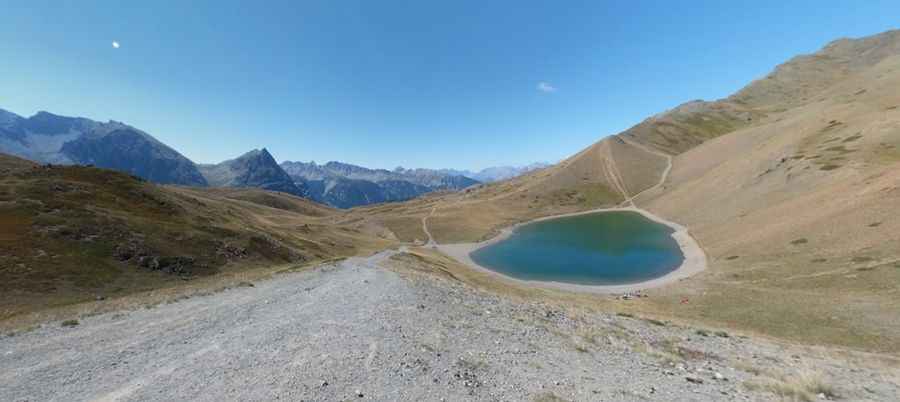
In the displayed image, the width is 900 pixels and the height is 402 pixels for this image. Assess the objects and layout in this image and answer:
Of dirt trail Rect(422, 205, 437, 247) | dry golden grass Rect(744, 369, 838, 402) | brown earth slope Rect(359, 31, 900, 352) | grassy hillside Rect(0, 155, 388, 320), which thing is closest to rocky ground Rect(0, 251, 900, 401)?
dry golden grass Rect(744, 369, 838, 402)

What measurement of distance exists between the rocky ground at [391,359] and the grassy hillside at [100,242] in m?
12.5

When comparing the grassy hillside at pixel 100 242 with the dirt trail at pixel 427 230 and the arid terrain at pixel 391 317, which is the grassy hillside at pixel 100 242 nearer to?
the arid terrain at pixel 391 317

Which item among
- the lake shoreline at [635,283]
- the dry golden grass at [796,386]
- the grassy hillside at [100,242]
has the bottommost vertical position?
the lake shoreline at [635,283]

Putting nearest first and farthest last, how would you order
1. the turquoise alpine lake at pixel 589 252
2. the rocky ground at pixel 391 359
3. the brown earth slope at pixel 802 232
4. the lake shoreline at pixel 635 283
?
the rocky ground at pixel 391 359, the brown earth slope at pixel 802 232, the lake shoreline at pixel 635 283, the turquoise alpine lake at pixel 589 252

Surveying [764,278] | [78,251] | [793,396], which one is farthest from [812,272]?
[78,251]

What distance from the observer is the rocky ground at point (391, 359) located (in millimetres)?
13039

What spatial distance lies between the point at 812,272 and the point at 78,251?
284ft

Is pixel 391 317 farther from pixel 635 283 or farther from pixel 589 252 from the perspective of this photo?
pixel 589 252

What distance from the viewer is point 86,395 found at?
1252 cm

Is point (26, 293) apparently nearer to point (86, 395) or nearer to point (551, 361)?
point (86, 395)

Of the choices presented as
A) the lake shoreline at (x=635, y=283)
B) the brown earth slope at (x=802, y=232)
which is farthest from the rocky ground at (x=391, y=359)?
the lake shoreline at (x=635, y=283)

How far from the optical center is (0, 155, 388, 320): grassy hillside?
3067cm

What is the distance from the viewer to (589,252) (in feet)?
316

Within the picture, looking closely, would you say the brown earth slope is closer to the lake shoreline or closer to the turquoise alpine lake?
the lake shoreline
